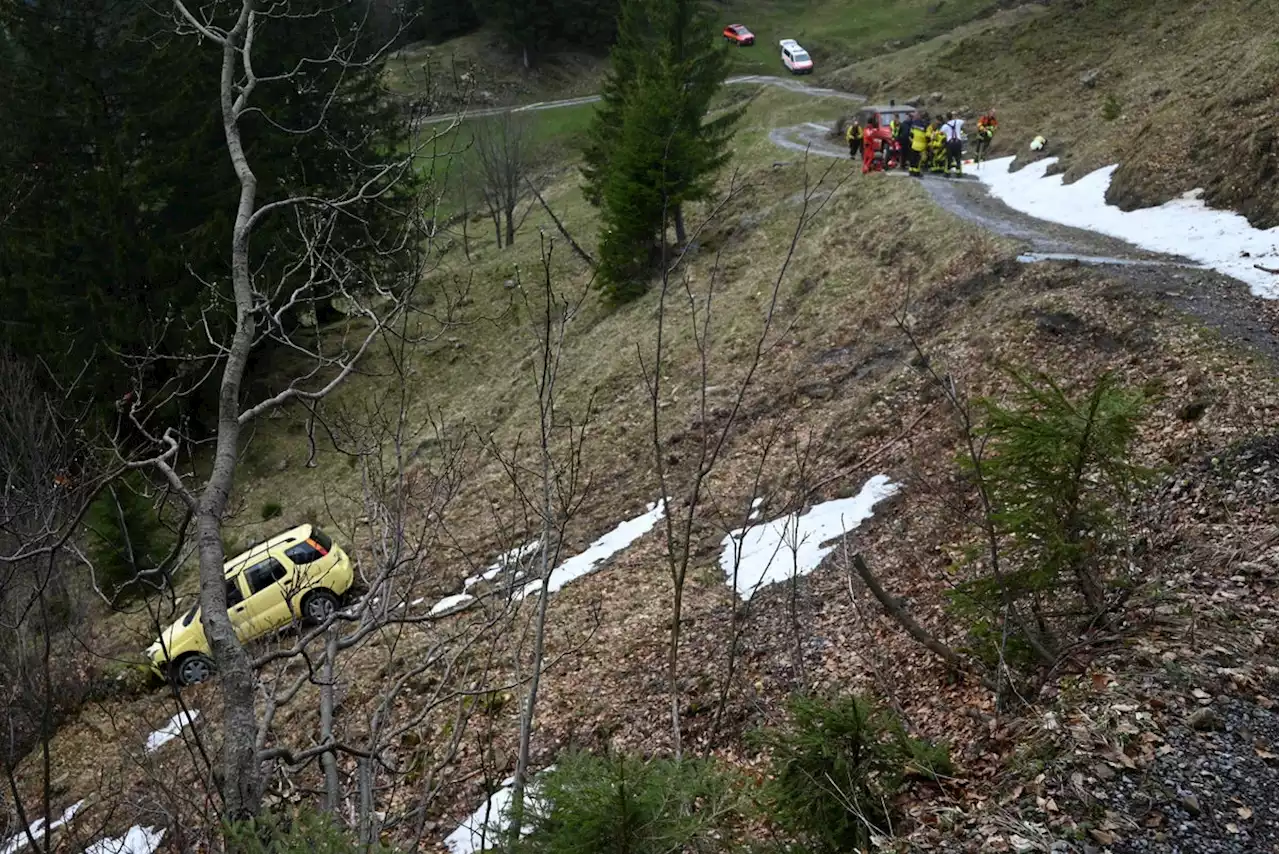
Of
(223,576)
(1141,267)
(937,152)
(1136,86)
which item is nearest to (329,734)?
(223,576)

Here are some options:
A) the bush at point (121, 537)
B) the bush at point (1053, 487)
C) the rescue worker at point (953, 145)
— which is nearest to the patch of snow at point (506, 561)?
the bush at point (1053, 487)

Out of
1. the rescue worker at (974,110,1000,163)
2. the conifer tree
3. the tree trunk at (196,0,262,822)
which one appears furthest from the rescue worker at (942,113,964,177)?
the tree trunk at (196,0,262,822)

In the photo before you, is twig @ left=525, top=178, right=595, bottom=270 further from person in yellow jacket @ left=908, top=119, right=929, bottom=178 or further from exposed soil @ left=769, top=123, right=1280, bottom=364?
person in yellow jacket @ left=908, top=119, right=929, bottom=178

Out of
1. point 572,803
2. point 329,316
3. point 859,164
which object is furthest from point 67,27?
point 572,803

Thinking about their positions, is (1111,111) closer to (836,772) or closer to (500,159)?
(500,159)

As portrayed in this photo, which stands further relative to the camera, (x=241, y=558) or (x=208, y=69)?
(x=208, y=69)

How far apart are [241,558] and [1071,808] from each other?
12.2 meters

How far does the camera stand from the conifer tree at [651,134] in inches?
858

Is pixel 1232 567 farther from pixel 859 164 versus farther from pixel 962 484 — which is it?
pixel 859 164

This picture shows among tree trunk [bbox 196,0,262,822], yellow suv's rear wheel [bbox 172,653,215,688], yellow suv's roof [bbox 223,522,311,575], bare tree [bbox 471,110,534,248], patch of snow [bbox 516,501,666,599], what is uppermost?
bare tree [bbox 471,110,534,248]

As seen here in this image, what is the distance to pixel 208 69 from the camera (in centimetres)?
2577

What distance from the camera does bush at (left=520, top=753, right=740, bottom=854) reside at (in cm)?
386

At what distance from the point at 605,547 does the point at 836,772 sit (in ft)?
28.9

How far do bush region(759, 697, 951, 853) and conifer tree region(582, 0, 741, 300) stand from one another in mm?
16211
